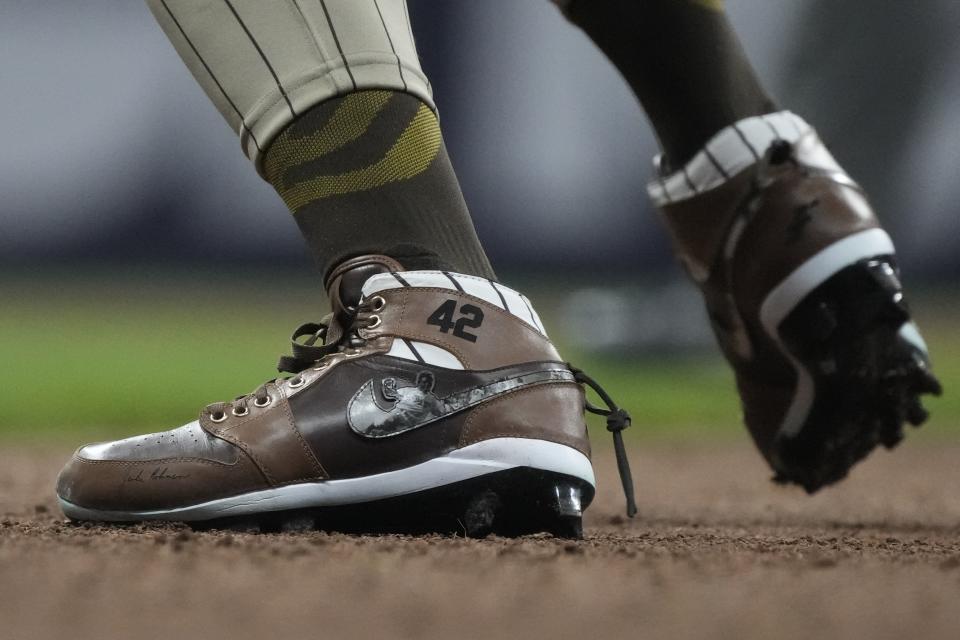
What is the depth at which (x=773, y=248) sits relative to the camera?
35.7 inches

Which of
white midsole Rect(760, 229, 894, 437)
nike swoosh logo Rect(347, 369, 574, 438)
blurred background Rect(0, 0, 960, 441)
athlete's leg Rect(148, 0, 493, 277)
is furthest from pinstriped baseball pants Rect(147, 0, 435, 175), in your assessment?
blurred background Rect(0, 0, 960, 441)

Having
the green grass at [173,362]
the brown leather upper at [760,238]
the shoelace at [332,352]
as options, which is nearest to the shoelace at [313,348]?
the shoelace at [332,352]

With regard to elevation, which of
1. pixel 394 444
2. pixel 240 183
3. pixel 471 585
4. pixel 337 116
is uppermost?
pixel 240 183

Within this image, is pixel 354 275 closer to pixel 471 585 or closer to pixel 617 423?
pixel 617 423

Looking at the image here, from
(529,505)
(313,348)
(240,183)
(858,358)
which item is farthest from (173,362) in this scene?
(858,358)

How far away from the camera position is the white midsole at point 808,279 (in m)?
0.88

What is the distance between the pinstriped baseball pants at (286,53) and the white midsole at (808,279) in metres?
0.33

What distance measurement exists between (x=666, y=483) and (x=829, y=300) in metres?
0.97

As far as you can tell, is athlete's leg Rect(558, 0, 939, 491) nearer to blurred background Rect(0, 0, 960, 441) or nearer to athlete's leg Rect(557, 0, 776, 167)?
athlete's leg Rect(557, 0, 776, 167)

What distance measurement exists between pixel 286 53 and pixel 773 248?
407 mm

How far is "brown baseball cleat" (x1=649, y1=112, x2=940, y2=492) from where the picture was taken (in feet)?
2.87

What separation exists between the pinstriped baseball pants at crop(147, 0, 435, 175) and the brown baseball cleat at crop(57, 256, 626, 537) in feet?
0.51

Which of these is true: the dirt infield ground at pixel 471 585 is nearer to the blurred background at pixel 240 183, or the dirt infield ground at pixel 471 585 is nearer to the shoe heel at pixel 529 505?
the shoe heel at pixel 529 505

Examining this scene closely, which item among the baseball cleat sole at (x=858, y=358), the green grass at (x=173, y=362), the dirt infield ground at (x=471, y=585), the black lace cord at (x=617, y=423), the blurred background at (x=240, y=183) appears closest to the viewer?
the dirt infield ground at (x=471, y=585)
